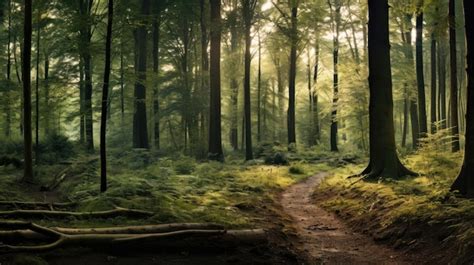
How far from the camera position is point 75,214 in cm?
702

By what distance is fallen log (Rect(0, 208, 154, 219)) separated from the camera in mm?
6719

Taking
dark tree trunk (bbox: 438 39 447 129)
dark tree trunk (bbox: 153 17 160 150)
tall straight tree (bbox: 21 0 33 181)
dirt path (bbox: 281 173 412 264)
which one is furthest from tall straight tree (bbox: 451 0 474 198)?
dark tree trunk (bbox: 438 39 447 129)

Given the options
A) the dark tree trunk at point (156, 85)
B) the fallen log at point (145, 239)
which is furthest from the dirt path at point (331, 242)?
the dark tree trunk at point (156, 85)

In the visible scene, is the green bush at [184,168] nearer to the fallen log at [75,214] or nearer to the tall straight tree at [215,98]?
the tall straight tree at [215,98]

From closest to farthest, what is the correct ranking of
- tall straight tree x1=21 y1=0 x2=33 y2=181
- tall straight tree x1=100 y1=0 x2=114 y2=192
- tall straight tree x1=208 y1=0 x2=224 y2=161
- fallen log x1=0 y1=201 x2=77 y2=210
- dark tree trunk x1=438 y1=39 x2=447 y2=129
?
fallen log x1=0 y1=201 x2=77 y2=210 → tall straight tree x1=100 y1=0 x2=114 y2=192 → tall straight tree x1=21 y1=0 x2=33 y2=181 → tall straight tree x1=208 y1=0 x2=224 y2=161 → dark tree trunk x1=438 y1=39 x2=447 y2=129

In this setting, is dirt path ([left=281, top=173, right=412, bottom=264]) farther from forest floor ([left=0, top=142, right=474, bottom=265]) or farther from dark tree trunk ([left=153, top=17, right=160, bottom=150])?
dark tree trunk ([left=153, top=17, right=160, bottom=150])

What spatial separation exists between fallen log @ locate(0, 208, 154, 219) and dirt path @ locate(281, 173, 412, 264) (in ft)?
9.52

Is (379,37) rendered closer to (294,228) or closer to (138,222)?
(294,228)

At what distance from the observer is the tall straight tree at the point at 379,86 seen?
12121 mm

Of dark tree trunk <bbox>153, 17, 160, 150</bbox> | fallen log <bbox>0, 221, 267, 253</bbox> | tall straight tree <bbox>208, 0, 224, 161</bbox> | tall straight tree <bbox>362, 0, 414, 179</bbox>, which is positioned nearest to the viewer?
fallen log <bbox>0, 221, 267, 253</bbox>

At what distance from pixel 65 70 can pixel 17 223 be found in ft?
74.0

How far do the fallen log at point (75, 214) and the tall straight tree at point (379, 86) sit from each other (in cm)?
717

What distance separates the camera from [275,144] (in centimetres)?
2698

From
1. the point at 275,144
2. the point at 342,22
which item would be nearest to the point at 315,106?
the point at 342,22
